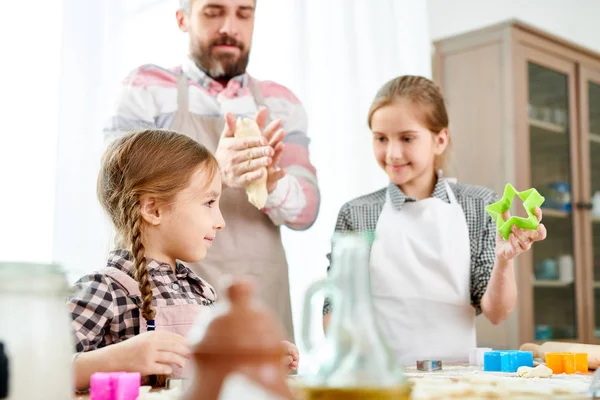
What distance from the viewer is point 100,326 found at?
0.99 m

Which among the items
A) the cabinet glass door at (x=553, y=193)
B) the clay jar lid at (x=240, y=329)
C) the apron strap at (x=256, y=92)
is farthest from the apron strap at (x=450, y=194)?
the clay jar lid at (x=240, y=329)

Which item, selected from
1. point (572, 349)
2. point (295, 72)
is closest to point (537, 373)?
point (572, 349)

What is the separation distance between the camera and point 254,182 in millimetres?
1554

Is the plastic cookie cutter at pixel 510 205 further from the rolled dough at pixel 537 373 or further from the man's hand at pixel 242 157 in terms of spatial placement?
the man's hand at pixel 242 157

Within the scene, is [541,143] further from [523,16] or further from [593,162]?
[523,16]

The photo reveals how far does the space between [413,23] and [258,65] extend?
76 cm

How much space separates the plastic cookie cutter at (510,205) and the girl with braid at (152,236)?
40 centimetres

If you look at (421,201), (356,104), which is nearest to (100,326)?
(421,201)

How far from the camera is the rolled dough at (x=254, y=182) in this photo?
1536mm

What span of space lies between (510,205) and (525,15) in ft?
8.23

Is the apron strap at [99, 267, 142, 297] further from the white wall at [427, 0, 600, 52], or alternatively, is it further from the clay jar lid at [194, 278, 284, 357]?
the white wall at [427, 0, 600, 52]

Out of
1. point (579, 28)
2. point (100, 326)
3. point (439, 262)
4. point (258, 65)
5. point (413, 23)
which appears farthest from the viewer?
point (579, 28)

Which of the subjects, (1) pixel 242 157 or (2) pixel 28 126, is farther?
(2) pixel 28 126

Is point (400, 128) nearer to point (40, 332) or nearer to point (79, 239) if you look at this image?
point (79, 239)
